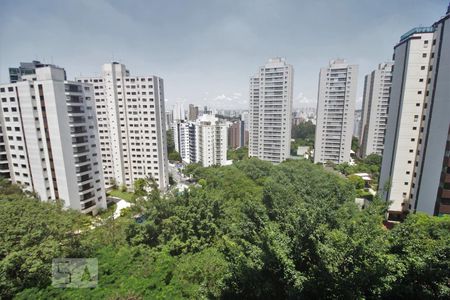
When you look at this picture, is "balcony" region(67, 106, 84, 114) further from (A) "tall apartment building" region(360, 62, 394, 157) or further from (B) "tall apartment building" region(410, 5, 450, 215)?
A: (A) "tall apartment building" region(360, 62, 394, 157)

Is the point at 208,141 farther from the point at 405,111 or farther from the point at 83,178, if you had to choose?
the point at 405,111

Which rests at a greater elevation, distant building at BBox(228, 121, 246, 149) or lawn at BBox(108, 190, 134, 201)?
distant building at BBox(228, 121, 246, 149)

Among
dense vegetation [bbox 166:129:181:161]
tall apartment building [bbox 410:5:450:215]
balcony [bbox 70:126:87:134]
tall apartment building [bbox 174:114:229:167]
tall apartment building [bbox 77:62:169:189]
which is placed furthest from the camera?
dense vegetation [bbox 166:129:181:161]

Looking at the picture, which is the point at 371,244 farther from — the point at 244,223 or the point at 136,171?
the point at 136,171

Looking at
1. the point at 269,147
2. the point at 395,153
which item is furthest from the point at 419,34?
the point at 269,147

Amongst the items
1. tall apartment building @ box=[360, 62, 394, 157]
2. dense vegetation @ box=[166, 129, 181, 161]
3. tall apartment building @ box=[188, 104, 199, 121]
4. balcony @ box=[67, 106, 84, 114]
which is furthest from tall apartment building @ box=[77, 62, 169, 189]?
tall apartment building @ box=[188, 104, 199, 121]

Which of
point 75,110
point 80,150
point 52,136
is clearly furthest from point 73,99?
point 80,150
